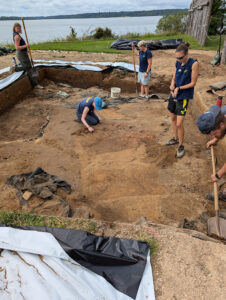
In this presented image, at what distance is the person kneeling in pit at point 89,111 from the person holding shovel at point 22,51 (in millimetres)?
3068

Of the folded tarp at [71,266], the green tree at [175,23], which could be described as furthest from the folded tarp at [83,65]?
the green tree at [175,23]

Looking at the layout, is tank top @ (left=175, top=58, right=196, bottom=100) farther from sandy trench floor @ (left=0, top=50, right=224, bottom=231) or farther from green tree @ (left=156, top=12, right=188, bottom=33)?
green tree @ (left=156, top=12, right=188, bottom=33)

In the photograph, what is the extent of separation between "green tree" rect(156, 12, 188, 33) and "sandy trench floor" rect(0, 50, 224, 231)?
14855 mm

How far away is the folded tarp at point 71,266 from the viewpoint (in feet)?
5.20

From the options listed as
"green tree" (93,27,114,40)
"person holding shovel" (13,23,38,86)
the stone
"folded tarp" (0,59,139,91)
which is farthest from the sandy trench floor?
"green tree" (93,27,114,40)

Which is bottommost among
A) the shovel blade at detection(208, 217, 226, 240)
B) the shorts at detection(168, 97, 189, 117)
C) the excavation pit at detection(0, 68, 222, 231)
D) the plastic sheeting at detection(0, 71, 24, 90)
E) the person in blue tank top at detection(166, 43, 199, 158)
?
the excavation pit at detection(0, 68, 222, 231)

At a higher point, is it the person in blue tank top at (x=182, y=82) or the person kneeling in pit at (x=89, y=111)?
the person in blue tank top at (x=182, y=82)

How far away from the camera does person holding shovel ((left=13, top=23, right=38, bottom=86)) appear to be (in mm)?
6359

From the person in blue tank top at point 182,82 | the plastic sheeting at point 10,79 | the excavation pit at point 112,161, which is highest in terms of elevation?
the person in blue tank top at point 182,82

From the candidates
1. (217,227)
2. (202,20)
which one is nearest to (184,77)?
(217,227)

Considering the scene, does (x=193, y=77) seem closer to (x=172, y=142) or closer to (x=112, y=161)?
(x=172, y=142)

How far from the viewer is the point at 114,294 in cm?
161

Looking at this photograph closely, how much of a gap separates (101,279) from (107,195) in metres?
1.73

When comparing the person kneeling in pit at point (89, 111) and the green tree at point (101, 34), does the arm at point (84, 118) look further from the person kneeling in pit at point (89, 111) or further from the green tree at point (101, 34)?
the green tree at point (101, 34)
